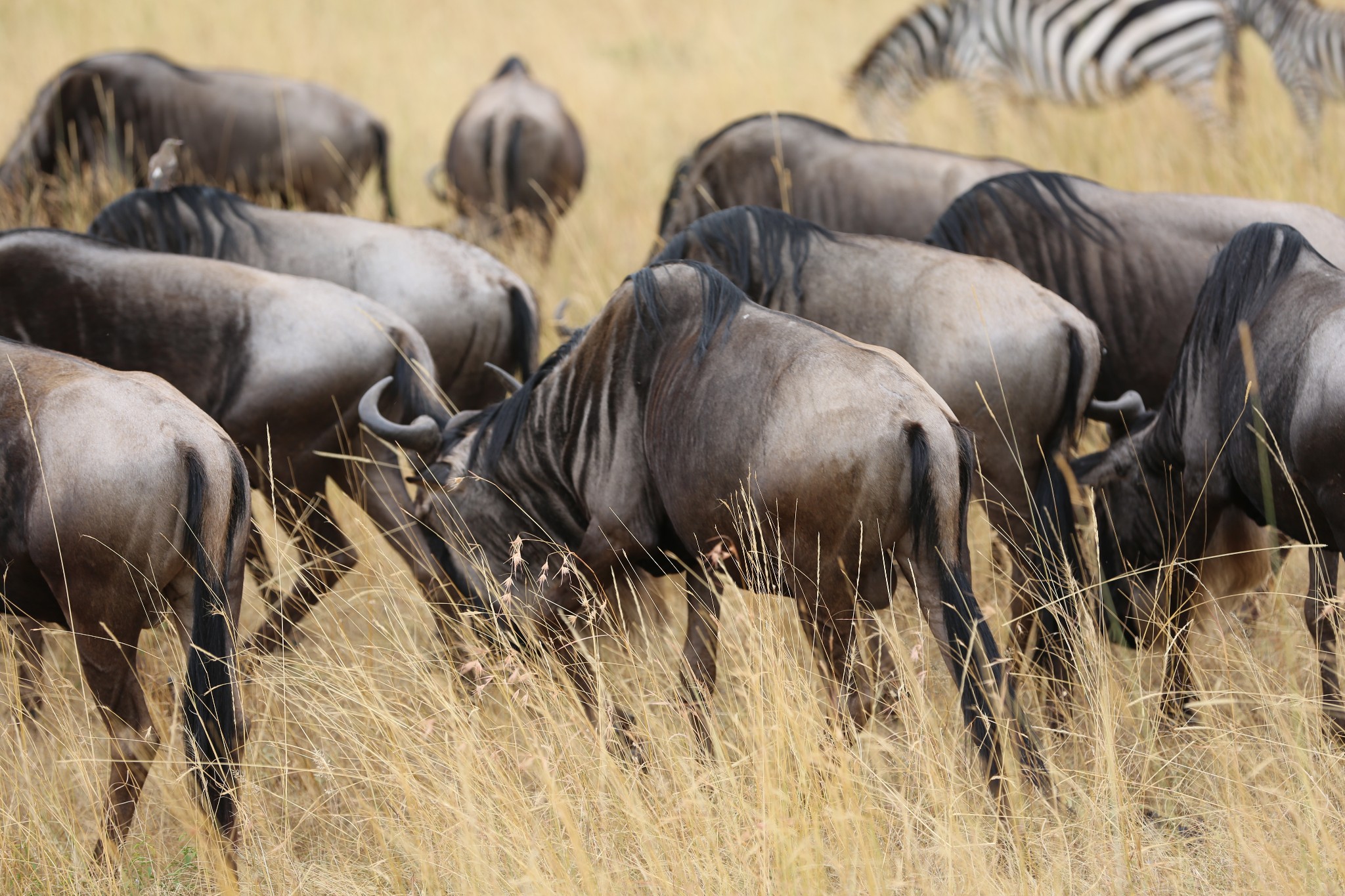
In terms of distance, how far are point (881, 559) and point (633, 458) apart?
838mm

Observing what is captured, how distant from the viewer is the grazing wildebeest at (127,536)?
279 cm

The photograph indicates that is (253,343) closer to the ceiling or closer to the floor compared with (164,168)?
closer to the floor

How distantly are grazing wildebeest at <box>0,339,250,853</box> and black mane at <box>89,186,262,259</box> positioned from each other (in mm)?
1819

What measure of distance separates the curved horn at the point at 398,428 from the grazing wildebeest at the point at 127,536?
2.28ft

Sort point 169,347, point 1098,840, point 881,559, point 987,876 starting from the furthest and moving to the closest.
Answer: point 169,347, point 881,559, point 1098,840, point 987,876

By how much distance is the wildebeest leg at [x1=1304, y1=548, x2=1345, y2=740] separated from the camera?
314 centimetres

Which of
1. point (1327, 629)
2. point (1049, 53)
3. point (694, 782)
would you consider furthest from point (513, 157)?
point (694, 782)

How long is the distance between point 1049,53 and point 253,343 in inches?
268

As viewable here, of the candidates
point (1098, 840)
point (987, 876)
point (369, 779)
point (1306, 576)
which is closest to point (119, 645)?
point (369, 779)

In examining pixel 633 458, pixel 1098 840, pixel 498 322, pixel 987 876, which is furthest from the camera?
pixel 498 322

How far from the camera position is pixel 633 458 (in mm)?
3410

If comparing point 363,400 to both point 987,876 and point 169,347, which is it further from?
point 987,876

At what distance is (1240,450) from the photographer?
3.08 m

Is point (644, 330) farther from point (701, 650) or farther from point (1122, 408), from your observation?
point (1122, 408)
